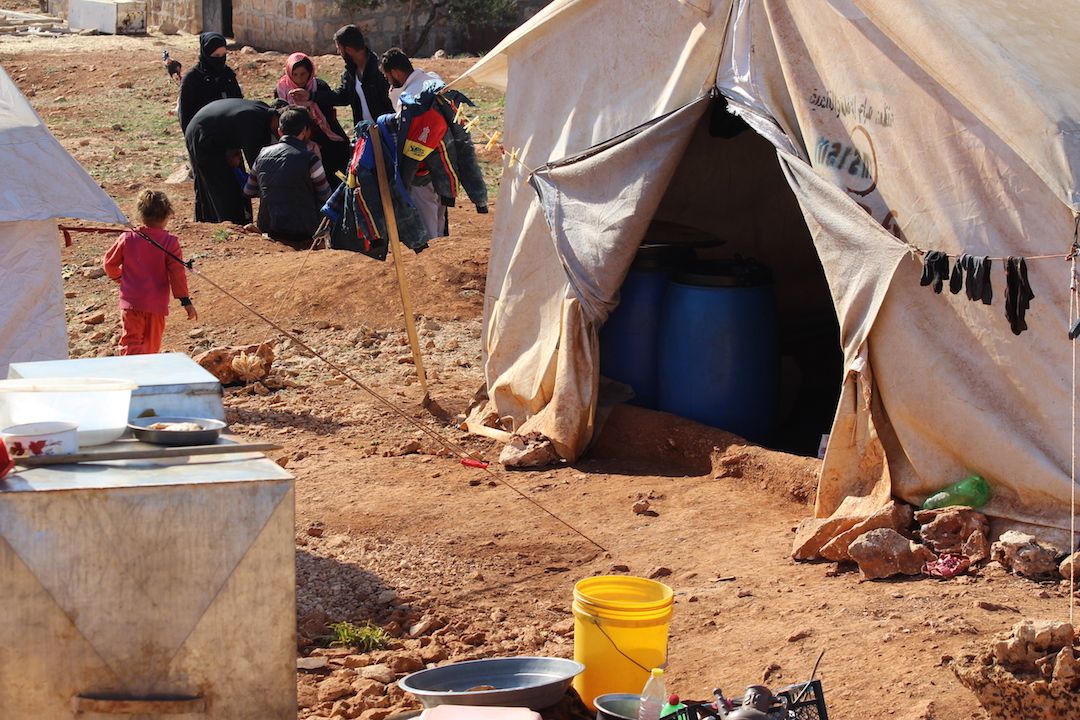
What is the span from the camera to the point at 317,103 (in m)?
11.1

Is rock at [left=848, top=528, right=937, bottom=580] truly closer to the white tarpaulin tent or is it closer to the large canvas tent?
the large canvas tent

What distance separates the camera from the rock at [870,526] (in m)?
5.17

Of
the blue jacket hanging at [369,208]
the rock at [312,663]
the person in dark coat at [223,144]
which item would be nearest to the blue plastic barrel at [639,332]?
the blue jacket hanging at [369,208]

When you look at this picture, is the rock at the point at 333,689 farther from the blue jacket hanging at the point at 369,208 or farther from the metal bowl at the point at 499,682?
the blue jacket hanging at the point at 369,208

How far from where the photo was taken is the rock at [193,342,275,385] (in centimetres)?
842

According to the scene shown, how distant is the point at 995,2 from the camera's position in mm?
5555

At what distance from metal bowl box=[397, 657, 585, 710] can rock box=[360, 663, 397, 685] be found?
1.23 ft

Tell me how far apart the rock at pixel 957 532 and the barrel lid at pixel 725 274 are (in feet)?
6.42

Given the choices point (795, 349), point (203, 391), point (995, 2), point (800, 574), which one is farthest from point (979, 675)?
point (795, 349)

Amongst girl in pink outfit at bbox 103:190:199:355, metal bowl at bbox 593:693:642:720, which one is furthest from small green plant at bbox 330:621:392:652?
girl in pink outfit at bbox 103:190:199:355

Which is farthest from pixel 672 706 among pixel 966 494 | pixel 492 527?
pixel 492 527

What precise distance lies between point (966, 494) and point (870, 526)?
38 centimetres

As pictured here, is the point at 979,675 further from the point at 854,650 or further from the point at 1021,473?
the point at 1021,473

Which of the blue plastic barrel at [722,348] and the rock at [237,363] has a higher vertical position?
the blue plastic barrel at [722,348]
